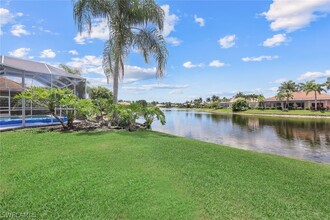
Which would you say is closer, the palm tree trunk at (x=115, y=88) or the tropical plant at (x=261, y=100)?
the palm tree trunk at (x=115, y=88)

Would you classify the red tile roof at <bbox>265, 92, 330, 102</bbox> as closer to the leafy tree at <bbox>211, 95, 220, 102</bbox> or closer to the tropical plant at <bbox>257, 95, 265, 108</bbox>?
the tropical plant at <bbox>257, 95, 265, 108</bbox>

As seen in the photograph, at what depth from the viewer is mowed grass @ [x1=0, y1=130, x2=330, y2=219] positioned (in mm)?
4109

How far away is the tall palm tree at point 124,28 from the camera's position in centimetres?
1324

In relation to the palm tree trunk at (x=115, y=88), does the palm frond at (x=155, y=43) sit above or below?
above

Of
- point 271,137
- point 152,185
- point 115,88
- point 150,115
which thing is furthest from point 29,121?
point 271,137

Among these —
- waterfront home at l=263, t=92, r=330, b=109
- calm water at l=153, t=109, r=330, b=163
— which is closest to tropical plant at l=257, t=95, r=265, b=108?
waterfront home at l=263, t=92, r=330, b=109

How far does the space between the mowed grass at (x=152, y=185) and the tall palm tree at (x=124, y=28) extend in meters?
7.01

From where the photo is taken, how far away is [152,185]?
493cm

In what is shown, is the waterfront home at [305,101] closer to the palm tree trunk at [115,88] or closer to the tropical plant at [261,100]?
the tropical plant at [261,100]

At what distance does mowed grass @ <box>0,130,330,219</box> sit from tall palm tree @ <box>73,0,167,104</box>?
7.01 meters

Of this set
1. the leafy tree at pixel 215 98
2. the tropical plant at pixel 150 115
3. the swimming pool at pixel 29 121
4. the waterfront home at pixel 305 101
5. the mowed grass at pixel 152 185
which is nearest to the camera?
the mowed grass at pixel 152 185

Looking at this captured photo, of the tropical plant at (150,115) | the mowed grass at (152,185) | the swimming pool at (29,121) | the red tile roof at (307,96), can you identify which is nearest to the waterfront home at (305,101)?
the red tile roof at (307,96)

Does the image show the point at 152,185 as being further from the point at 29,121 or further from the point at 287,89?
the point at 287,89

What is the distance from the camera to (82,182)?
501 cm
